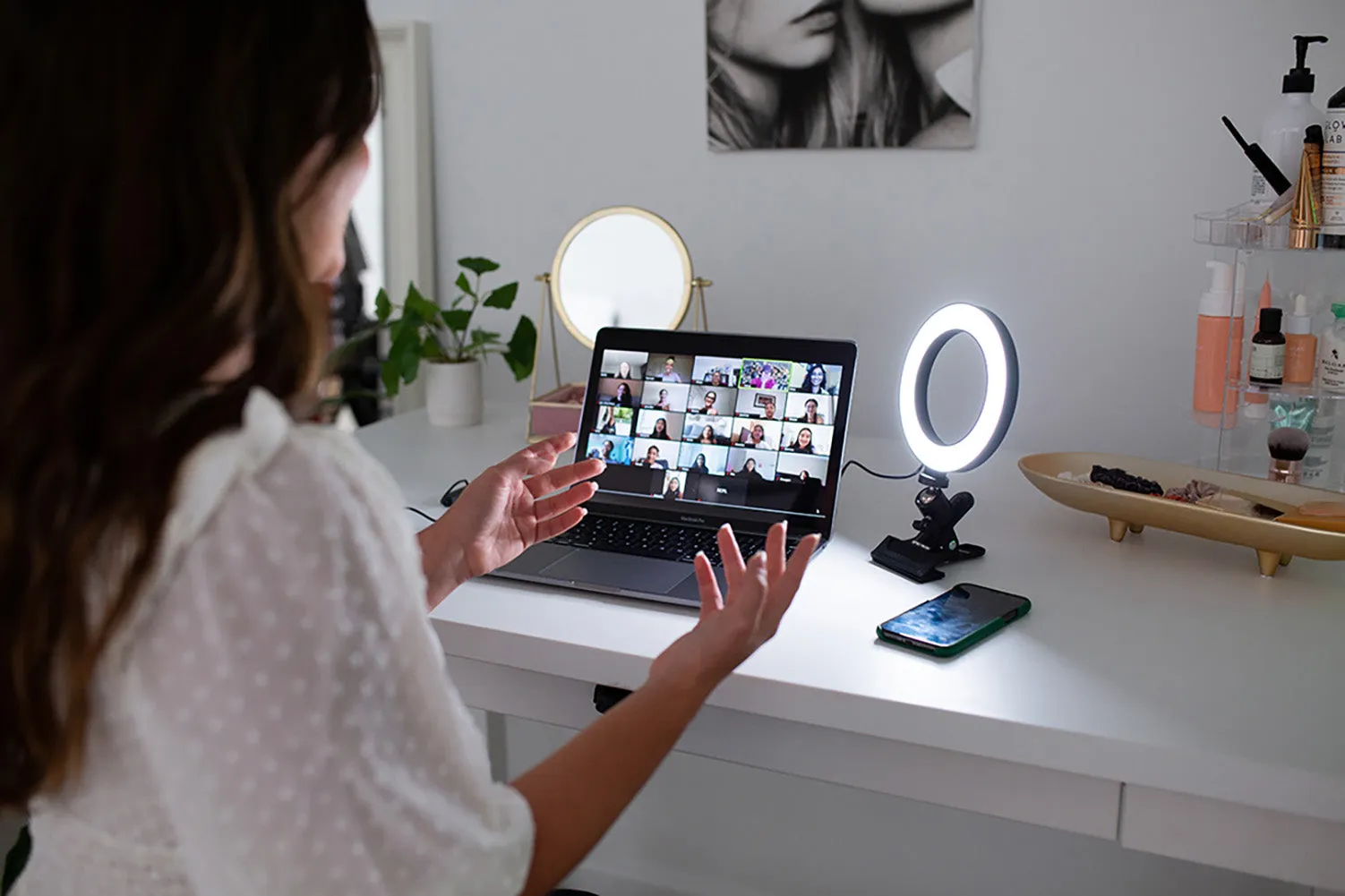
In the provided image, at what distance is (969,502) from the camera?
1210 millimetres

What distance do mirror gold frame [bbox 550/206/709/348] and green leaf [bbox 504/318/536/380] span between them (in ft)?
0.18

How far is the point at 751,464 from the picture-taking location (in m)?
1.31

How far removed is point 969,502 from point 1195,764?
1.36 ft

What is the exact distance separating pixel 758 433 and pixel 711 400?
69 mm

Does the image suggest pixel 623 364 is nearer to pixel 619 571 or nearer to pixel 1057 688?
pixel 619 571

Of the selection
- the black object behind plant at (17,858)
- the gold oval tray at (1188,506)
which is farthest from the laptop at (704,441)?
the black object behind plant at (17,858)

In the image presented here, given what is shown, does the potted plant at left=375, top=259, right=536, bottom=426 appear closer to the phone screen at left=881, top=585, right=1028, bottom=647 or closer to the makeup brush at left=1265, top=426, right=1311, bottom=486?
the phone screen at left=881, top=585, right=1028, bottom=647

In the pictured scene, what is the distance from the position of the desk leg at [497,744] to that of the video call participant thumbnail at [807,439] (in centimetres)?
79

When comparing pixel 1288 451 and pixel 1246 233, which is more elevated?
pixel 1246 233

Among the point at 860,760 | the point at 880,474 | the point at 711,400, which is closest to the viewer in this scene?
the point at 860,760

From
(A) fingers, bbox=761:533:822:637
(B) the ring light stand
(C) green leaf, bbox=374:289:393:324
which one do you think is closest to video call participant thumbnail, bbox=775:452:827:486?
(B) the ring light stand

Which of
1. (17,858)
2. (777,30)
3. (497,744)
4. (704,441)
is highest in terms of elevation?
(777,30)

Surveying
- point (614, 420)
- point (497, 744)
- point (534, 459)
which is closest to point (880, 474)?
point (614, 420)

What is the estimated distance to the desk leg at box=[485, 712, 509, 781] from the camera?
6.14ft
